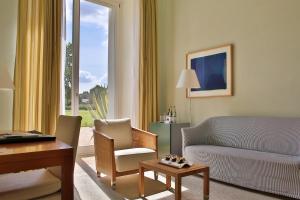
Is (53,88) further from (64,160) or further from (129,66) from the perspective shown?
(64,160)

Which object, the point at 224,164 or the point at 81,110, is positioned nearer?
the point at 224,164

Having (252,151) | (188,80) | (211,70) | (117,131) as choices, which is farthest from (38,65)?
(252,151)

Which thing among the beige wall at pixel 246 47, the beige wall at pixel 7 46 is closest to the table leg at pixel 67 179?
the beige wall at pixel 7 46

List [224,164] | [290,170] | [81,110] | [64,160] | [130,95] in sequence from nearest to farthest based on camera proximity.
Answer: [64,160] → [290,170] → [224,164] → [81,110] → [130,95]

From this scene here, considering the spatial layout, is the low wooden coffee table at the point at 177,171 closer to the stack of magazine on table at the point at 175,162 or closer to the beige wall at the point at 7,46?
the stack of magazine on table at the point at 175,162

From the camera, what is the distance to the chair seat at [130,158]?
9.37ft

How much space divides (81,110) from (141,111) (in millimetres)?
1075

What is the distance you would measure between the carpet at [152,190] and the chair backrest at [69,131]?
0.90m

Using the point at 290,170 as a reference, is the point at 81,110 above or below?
above

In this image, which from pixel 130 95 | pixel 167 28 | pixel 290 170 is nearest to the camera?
pixel 290 170

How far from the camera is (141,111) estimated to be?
468cm

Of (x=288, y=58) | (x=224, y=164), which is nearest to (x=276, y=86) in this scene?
(x=288, y=58)

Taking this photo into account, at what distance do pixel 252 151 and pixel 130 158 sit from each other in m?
1.49

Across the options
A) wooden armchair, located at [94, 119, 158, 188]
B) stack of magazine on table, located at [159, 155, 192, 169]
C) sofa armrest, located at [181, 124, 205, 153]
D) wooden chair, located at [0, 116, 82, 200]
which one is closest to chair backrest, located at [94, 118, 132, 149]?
wooden armchair, located at [94, 119, 158, 188]
